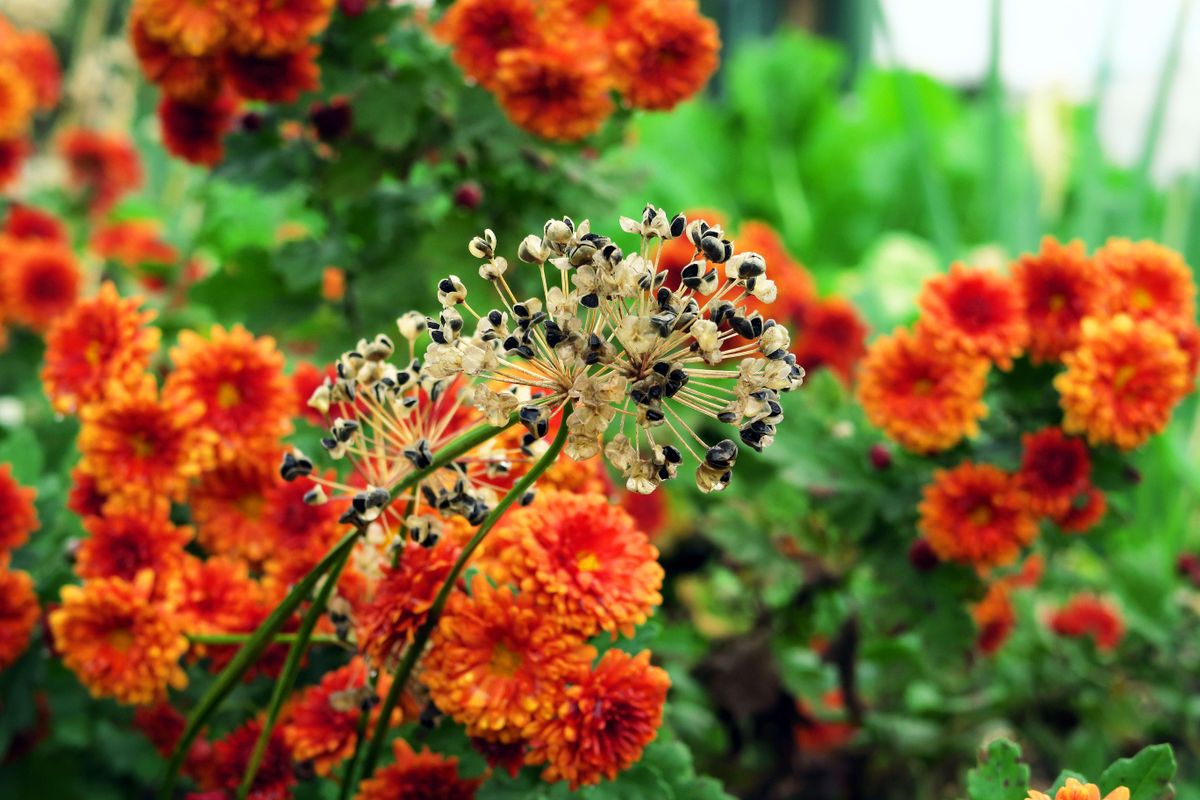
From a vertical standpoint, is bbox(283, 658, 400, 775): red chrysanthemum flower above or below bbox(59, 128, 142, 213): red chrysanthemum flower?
below

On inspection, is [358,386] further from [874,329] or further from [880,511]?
[874,329]

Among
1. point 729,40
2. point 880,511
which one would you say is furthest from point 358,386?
point 729,40

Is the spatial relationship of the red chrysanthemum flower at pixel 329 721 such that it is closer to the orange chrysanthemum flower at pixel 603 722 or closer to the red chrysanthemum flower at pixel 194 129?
the orange chrysanthemum flower at pixel 603 722

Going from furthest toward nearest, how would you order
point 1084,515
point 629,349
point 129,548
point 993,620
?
point 993,620 < point 1084,515 < point 129,548 < point 629,349

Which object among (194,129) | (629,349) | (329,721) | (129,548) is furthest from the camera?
(194,129)

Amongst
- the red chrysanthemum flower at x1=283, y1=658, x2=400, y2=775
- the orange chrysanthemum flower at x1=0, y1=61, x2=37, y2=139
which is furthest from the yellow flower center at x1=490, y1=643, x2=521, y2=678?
the orange chrysanthemum flower at x1=0, y1=61, x2=37, y2=139

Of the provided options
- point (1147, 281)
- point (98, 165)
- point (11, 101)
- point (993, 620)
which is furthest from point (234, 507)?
point (98, 165)

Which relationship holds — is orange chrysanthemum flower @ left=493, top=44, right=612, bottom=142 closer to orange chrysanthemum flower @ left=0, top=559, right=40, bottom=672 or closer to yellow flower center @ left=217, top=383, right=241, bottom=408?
yellow flower center @ left=217, top=383, right=241, bottom=408

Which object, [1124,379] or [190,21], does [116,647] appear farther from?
[1124,379]
